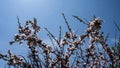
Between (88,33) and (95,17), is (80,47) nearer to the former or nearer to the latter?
(88,33)

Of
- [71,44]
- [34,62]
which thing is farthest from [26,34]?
[34,62]

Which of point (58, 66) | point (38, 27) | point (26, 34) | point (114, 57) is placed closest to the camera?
point (114, 57)

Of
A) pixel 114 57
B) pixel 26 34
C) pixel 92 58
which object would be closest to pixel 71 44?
pixel 92 58

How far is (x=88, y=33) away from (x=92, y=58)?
4.11 ft

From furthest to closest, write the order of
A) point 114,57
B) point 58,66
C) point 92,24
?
point 58,66, point 114,57, point 92,24

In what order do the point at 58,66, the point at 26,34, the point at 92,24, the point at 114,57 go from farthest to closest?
1. the point at 26,34
2. the point at 58,66
3. the point at 114,57
4. the point at 92,24

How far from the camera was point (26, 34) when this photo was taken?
24.6 feet

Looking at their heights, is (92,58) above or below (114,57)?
above

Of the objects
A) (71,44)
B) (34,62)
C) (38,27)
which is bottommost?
(34,62)

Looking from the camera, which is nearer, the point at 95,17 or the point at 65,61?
the point at 95,17

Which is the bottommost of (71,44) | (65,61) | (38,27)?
(65,61)

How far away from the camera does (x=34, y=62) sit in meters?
5.79

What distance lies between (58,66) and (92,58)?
1.17m

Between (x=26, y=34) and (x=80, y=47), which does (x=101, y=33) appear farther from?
(x=26, y=34)
